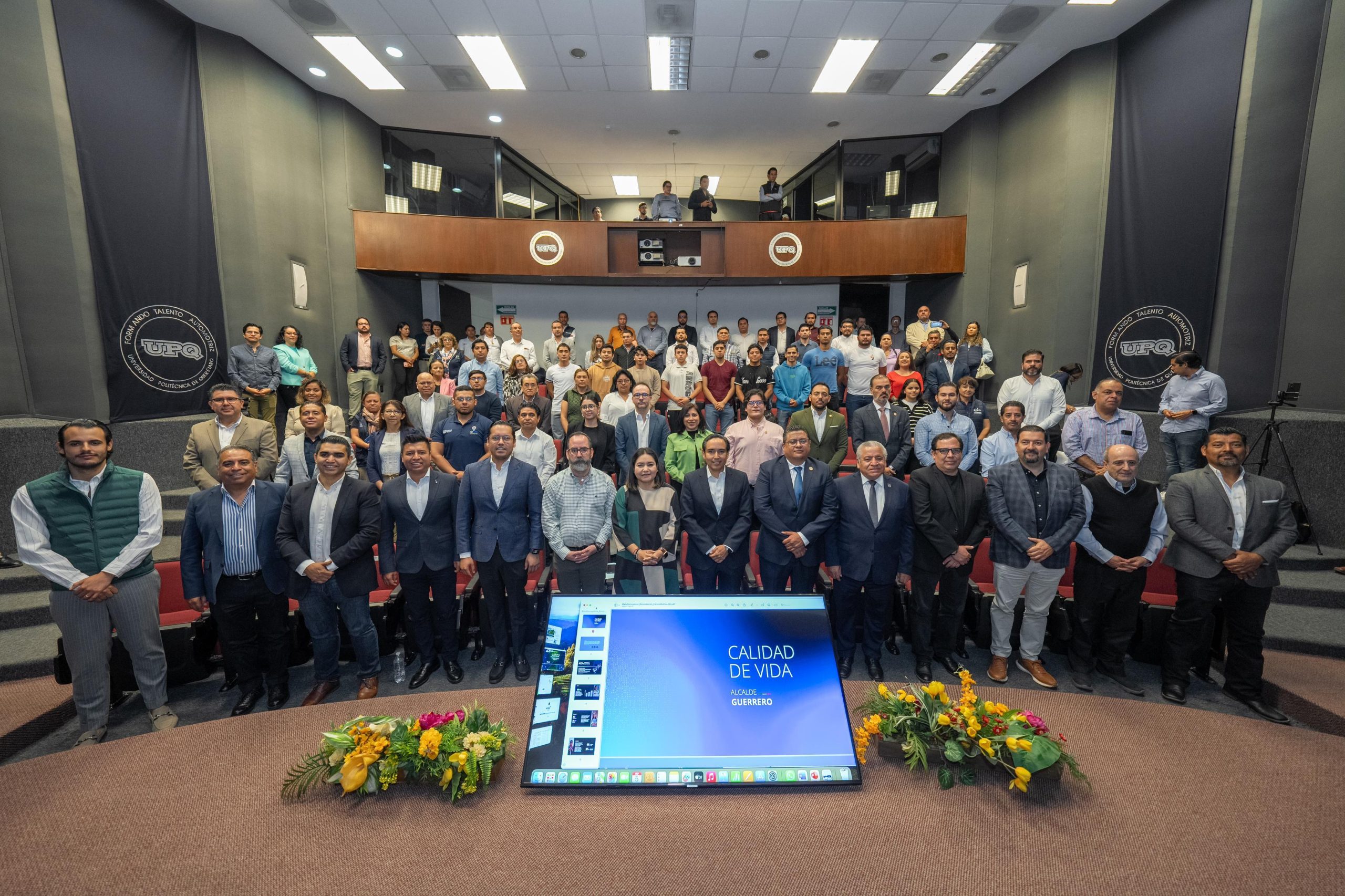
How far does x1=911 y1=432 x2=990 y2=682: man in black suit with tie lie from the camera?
3.67 meters

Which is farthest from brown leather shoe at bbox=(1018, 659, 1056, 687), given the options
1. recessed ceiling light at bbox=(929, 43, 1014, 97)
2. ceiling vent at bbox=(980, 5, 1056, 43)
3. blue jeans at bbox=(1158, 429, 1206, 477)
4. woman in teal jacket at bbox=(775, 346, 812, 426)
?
recessed ceiling light at bbox=(929, 43, 1014, 97)

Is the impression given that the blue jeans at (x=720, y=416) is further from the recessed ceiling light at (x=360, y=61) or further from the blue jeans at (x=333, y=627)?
the recessed ceiling light at (x=360, y=61)

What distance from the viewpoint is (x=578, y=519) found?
12.5ft

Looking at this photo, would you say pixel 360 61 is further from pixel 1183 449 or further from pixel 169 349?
pixel 1183 449

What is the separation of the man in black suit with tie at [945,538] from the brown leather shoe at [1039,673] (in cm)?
45

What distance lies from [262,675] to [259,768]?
302cm

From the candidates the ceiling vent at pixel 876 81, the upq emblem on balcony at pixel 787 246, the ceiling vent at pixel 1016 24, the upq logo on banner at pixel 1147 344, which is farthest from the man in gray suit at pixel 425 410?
the upq logo on banner at pixel 1147 344

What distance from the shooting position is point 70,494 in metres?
2.95

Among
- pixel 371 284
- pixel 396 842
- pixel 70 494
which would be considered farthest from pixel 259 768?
pixel 371 284

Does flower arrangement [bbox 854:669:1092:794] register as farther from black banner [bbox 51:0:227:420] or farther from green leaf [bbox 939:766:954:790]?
black banner [bbox 51:0:227:420]

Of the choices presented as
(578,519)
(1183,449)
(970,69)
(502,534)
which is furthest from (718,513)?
(970,69)

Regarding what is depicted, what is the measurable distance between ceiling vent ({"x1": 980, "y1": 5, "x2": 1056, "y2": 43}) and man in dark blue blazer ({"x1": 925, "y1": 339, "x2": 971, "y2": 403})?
392cm

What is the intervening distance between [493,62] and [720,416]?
→ 581cm

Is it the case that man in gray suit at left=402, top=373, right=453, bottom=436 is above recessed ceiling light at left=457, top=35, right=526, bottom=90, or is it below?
below
